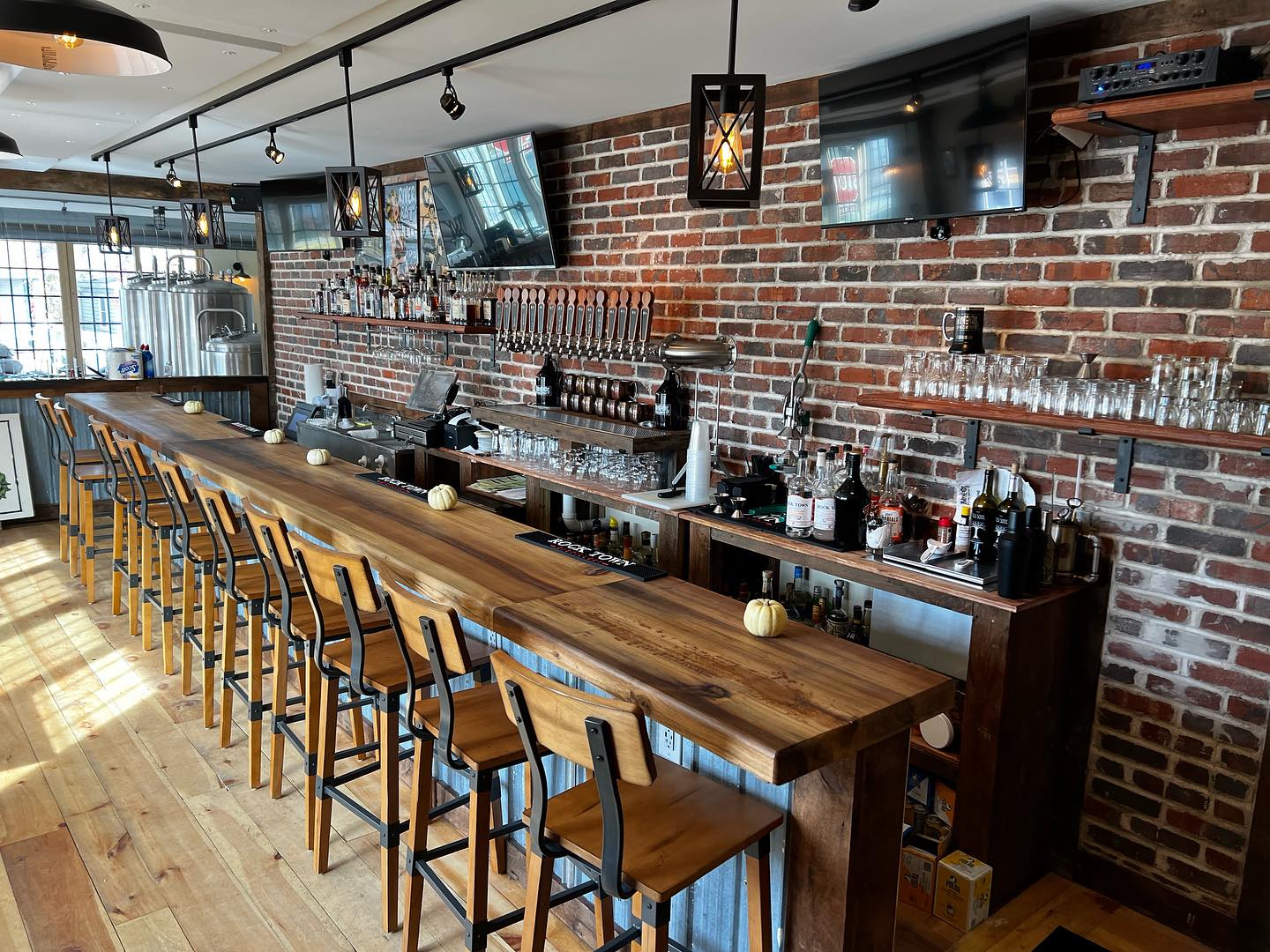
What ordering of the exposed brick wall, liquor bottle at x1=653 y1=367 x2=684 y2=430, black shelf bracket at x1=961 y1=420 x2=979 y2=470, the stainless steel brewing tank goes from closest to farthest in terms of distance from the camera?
the exposed brick wall → black shelf bracket at x1=961 y1=420 x2=979 y2=470 → liquor bottle at x1=653 y1=367 x2=684 y2=430 → the stainless steel brewing tank

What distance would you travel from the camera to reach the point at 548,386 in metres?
4.64

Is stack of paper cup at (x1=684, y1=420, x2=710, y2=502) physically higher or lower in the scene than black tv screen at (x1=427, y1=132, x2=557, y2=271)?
lower

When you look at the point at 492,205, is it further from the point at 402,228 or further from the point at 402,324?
the point at 402,228

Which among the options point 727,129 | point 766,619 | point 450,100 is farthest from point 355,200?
Answer: point 766,619

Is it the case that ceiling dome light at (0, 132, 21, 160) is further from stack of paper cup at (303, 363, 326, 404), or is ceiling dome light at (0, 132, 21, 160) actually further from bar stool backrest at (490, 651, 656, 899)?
bar stool backrest at (490, 651, 656, 899)

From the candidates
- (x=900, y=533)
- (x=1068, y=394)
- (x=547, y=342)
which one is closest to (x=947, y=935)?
(x=900, y=533)

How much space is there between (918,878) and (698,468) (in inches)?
64.2

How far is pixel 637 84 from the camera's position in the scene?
3.57 m

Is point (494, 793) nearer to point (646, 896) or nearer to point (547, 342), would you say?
point (646, 896)

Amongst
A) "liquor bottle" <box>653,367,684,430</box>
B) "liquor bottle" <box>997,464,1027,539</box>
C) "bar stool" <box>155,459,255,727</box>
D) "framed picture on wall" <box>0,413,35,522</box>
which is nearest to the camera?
"liquor bottle" <box>997,464,1027,539</box>

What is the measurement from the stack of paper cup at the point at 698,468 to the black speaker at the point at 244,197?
18.2 feet

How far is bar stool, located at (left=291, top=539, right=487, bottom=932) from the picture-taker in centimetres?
221

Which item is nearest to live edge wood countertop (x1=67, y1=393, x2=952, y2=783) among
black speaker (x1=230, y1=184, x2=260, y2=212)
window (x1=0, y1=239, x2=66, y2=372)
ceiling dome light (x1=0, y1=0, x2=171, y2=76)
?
ceiling dome light (x1=0, y1=0, x2=171, y2=76)

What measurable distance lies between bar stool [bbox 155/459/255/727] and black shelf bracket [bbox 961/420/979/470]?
2574mm
